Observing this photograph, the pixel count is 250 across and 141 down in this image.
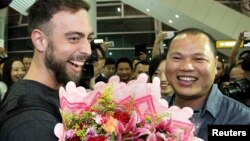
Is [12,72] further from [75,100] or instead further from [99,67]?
[75,100]

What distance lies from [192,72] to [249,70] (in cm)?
151

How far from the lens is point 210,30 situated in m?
10.5

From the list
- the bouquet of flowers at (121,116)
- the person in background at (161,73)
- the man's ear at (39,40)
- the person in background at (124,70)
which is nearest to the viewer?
the bouquet of flowers at (121,116)

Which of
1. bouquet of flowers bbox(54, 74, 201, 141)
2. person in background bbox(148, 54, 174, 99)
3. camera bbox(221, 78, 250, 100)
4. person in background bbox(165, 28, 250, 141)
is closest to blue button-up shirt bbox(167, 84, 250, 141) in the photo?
person in background bbox(165, 28, 250, 141)

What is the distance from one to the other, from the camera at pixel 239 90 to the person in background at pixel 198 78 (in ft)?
3.02

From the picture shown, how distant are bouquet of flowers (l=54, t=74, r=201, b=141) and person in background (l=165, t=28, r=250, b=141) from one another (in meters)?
0.72

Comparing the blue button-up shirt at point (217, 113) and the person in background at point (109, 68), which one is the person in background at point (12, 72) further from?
the blue button-up shirt at point (217, 113)

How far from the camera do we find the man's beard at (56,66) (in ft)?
5.29

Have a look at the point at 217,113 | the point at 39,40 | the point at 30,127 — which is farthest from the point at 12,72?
the point at 30,127

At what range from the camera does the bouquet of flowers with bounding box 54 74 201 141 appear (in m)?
1.17

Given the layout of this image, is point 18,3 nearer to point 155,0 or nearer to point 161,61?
point 155,0

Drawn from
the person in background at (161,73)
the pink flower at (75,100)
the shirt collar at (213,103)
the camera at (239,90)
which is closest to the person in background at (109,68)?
the person in background at (161,73)

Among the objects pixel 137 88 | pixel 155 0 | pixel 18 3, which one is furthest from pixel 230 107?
pixel 155 0

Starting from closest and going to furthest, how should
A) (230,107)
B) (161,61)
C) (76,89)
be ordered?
(76,89)
(230,107)
(161,61)
